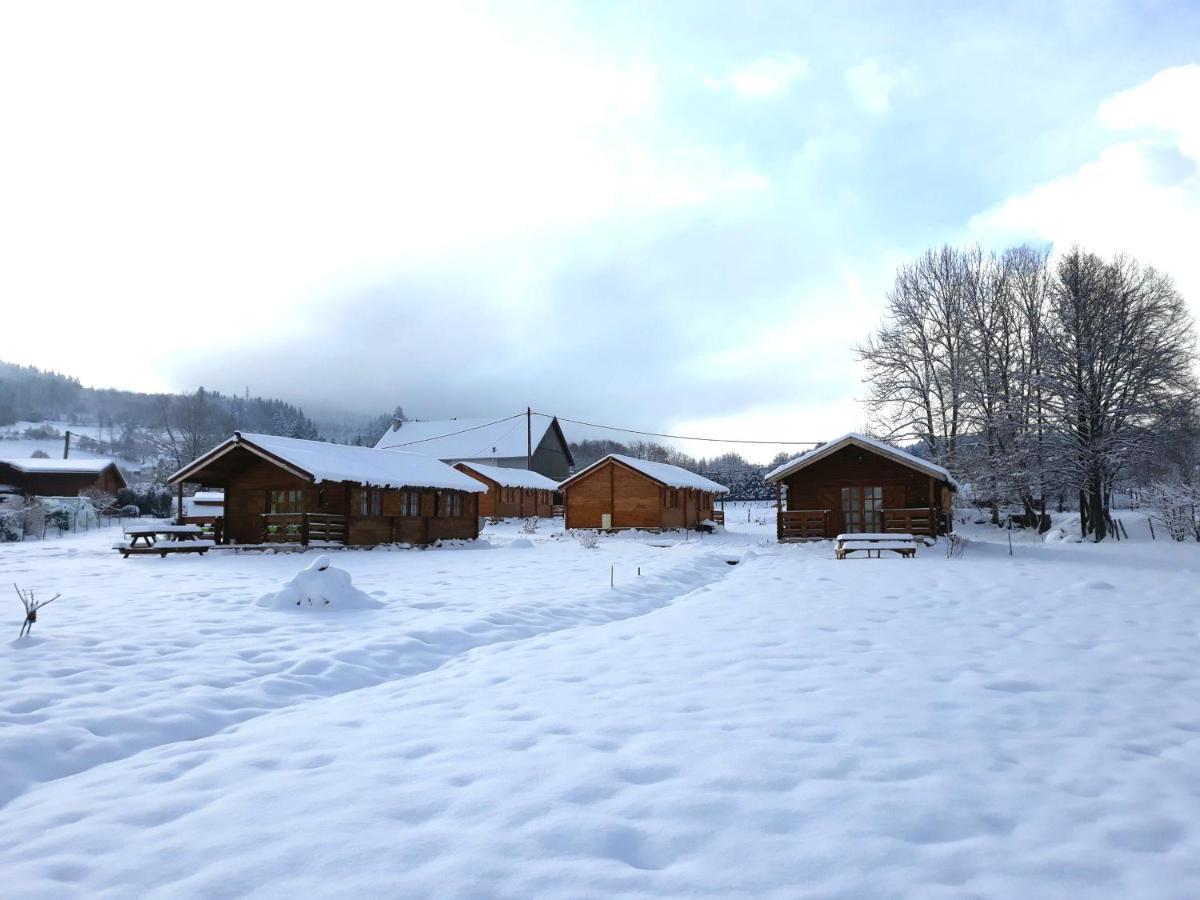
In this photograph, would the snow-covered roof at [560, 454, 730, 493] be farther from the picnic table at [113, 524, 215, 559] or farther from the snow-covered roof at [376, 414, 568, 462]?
the snow-covered roof at [376, 414, 568, 462]

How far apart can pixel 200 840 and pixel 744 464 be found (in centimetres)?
13156

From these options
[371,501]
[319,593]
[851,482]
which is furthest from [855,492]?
[319,593]

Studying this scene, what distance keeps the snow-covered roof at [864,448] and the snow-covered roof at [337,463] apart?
41.8 ft

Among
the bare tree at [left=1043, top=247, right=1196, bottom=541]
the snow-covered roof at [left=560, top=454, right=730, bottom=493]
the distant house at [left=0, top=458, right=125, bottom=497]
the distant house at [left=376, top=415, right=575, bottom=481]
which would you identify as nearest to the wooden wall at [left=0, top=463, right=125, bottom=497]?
the distant house at [left=0, top=458, right=125, bottom=497]

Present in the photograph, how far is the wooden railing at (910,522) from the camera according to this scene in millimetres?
24192

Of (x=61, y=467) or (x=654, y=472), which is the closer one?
(x=654, y=472)

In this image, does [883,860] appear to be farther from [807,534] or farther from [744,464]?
[744,464]

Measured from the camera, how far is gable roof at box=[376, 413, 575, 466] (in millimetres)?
59844

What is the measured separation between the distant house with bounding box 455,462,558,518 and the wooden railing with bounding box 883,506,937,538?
2681cm

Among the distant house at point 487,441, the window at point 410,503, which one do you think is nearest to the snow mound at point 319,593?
the window at point 410,503

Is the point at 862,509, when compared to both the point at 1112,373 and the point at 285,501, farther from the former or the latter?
the point at 285,501

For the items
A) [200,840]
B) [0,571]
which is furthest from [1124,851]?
[0,571]

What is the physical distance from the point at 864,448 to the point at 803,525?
3.40 m

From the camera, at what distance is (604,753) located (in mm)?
4402
